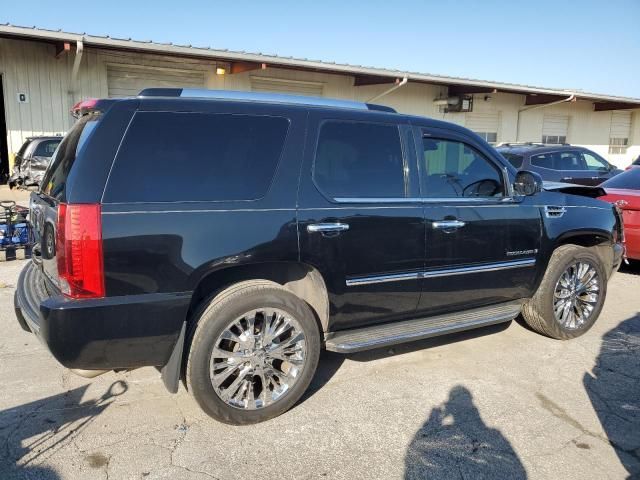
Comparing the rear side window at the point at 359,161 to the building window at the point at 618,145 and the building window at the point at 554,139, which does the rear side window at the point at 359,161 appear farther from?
the building window at the point at 618,145

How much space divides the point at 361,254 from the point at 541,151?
859cm

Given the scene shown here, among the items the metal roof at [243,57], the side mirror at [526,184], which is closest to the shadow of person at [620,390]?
the side mirror at [526,184]

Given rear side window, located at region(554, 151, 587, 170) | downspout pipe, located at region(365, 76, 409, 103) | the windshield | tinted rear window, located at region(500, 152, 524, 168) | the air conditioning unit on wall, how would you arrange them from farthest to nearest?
the air conditioning unit on wall, downspout pipe, located at region(365, 76, 409, 103), rear side window, located at region(554, 151, 587, 170), tinted rear window, located at region(500, 152, 524, 168), the windshield

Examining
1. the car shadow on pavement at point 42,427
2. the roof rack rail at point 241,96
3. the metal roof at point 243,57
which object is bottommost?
the car shadow on pavement at point 42,427

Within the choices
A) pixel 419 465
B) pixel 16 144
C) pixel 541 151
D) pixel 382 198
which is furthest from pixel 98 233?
pixel 16 144

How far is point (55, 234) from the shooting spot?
2812 mm

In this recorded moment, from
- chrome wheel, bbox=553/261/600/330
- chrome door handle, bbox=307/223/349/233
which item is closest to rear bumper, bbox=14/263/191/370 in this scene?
chrome door handle, bbox=307/223/349/233

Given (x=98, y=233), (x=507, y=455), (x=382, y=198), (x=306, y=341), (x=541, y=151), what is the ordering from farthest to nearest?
(x=541, y=151) → (x=382, y=198) → (x=306, y=341) → (x=507, y=455) → (x=98, y=233)

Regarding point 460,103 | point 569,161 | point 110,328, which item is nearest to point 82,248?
point 110,328

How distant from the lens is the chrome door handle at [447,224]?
3.77 m

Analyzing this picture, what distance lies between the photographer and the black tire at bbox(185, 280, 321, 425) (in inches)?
118

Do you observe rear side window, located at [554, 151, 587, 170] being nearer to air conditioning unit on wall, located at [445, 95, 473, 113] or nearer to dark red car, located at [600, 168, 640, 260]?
Answer: dark red car, located at [600, 168, 640, 260]

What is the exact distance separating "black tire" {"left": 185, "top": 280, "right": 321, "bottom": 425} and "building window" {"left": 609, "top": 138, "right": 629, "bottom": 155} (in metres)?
25.4

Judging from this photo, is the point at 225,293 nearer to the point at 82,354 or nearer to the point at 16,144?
the point at 82,354
